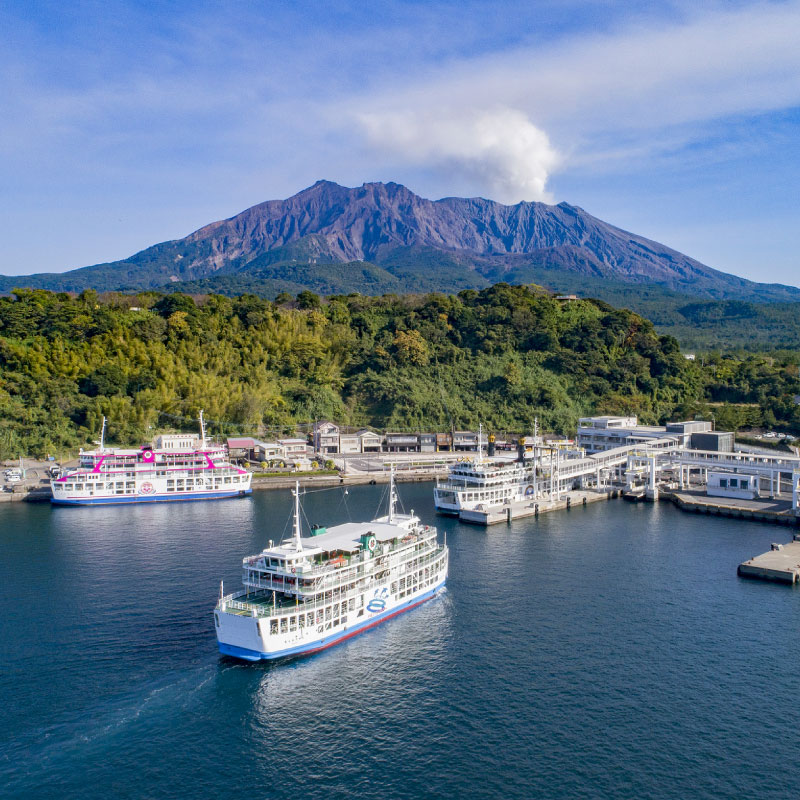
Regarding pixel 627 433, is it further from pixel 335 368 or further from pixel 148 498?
pixel 148 498

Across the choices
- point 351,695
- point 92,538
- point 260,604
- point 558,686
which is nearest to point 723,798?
point 558,686

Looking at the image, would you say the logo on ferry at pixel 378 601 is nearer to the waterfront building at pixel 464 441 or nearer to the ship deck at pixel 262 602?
the ship deck at pixel 262 602

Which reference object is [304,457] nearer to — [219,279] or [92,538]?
[92,538]

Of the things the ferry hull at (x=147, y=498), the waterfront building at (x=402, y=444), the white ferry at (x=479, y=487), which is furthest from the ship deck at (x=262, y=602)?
the waterfront building at (x=402, y=444)

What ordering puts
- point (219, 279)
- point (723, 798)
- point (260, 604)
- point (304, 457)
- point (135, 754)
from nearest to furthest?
1. point (723, 798)
2. point (135, 754)
3. point (260, 604)
4. point (304, 457)
5. point (219, 279)

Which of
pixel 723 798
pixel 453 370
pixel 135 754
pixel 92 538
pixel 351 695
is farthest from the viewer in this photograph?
pixel 453 370

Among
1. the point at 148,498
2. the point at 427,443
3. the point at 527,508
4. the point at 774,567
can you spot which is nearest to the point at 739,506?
the point at 527,508

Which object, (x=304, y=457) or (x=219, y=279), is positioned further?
(x=219, y=279)
